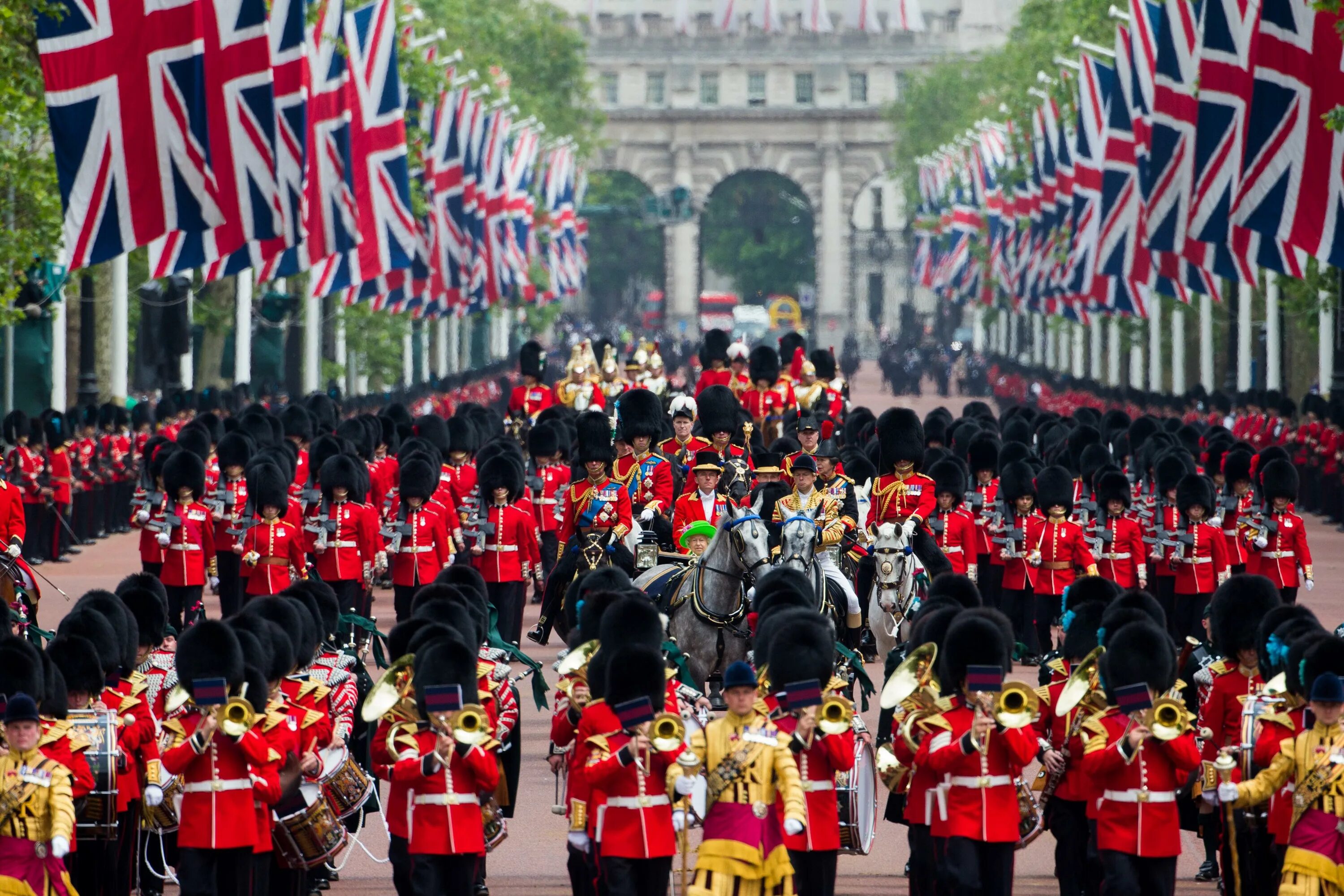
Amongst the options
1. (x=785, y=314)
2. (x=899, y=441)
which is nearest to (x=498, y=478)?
(x=899, y=441)

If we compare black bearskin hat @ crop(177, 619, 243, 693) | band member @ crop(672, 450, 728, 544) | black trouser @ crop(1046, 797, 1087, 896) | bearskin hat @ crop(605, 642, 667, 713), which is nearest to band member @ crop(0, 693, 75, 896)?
black bearskin hat @ crop(177, 619, 243, 693)

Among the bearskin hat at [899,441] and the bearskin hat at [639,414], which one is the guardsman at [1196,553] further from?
the bearskin hat at [639,414]

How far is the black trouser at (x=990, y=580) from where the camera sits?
65.0ft

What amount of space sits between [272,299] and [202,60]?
18.7 m

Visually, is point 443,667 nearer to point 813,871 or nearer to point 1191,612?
point 813,871

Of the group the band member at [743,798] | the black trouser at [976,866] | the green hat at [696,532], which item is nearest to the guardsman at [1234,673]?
the black trouser at [976,866]

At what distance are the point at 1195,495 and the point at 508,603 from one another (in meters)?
4.64

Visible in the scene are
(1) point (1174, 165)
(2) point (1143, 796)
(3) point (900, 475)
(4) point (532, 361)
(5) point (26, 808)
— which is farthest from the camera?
(4) point (532, 361)

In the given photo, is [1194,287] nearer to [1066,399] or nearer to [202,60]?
[202,60]

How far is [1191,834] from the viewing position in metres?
13.3

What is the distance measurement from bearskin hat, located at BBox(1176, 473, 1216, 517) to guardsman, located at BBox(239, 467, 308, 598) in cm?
581

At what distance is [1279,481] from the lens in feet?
60.0

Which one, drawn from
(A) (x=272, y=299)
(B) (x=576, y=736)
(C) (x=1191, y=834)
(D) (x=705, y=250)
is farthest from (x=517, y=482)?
(D) (x=705, y=250)

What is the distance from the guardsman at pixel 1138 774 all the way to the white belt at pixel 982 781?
0.32m
